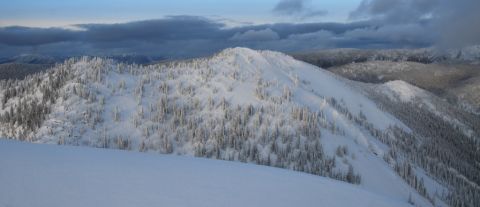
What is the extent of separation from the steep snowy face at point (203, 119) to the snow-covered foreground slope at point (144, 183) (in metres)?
34.9

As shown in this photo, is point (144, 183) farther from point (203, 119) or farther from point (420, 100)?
point (420, 100)

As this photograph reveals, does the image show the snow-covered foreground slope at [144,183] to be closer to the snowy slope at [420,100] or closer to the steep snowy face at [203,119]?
the steep snowy face at [203,119]

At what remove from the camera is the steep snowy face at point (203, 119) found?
5122cm

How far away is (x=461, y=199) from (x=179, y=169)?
2173 inches

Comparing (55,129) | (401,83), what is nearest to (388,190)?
(55,129)

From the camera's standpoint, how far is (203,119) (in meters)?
57.5

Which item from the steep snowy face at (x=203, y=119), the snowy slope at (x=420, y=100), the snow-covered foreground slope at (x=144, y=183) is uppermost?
the snow-covered foreground slope at (x=144, y=183)

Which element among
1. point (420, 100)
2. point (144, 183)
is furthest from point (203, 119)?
point (420, 100)

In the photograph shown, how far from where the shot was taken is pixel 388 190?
52.9 metres

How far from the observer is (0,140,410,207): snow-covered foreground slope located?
10343 mm

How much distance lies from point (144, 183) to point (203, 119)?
1795 inches

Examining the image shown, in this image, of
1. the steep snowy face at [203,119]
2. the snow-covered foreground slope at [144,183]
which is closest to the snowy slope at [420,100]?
the steep snowy face at [203,119]

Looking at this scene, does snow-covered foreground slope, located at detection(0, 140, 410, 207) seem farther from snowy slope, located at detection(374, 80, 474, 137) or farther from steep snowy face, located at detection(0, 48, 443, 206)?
snowy slope, located at detection(374, 80, 474, 137)

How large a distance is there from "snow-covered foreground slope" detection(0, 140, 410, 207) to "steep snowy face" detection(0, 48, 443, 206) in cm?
3485
